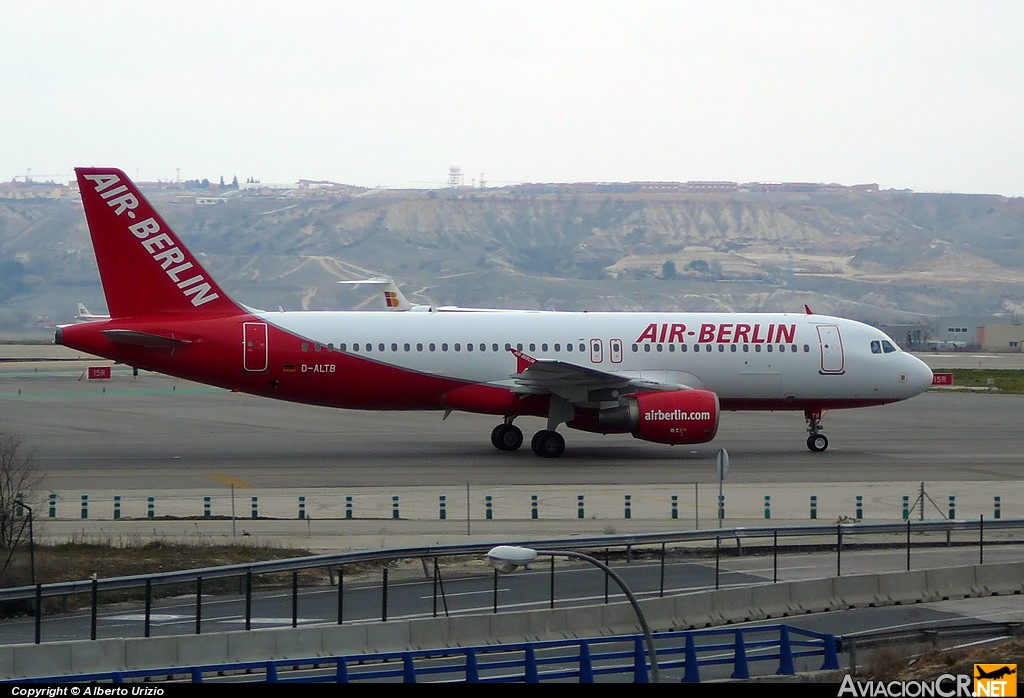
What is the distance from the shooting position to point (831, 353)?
41094 millimetres

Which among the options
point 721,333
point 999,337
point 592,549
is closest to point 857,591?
point 592,549

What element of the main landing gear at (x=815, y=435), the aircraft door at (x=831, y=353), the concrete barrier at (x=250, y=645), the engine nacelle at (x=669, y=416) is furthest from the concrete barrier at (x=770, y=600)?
the aircraft door at (x=831, y=353)

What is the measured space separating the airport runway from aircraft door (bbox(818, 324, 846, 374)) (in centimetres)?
252

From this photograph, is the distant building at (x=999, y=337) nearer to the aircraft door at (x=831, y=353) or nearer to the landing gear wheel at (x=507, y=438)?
the aircraft door at (x=831, y=353)

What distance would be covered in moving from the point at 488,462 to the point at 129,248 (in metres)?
11.4

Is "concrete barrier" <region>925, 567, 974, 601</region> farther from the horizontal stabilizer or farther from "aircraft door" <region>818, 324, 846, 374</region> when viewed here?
the horizontal stabilizer

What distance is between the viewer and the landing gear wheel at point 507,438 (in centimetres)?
4047

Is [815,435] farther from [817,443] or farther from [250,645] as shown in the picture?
[250,645]

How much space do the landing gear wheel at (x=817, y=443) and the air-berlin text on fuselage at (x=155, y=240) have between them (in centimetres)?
1824

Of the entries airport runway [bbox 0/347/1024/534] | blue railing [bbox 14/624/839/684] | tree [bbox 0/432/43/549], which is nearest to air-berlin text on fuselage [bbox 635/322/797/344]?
airport runway [bbox 0/347/1024/534]

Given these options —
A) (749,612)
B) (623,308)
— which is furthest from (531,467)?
(623,308)

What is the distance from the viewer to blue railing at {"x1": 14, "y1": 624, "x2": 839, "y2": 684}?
1567 centimetres

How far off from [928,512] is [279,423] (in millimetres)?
27425

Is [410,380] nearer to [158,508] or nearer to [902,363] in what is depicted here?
[158,508]
